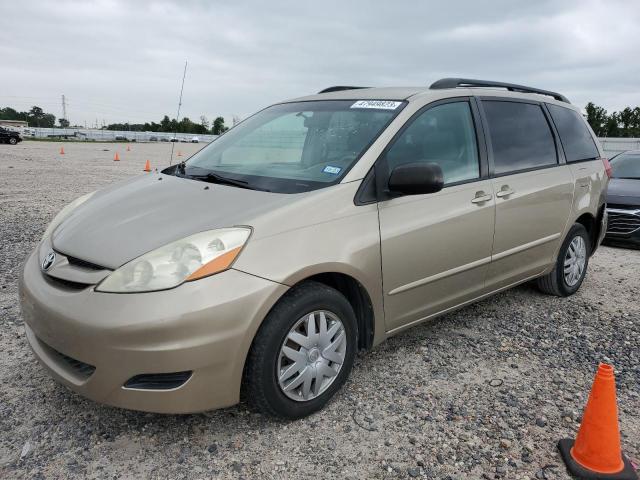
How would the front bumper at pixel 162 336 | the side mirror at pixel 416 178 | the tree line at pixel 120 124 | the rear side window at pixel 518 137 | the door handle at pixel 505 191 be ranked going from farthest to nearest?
the tree line at pixel 120 124
the rear side window at pixel 518 137
the door handle at pixel 505 191
the side mirror at pixel 416 178
the front bumper at pixel 162 336

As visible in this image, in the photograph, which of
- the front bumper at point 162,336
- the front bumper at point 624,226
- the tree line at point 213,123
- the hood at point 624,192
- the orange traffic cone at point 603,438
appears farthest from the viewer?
the tree line at point 213,123

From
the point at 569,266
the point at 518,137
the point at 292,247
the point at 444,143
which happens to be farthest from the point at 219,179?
the point at 569,266

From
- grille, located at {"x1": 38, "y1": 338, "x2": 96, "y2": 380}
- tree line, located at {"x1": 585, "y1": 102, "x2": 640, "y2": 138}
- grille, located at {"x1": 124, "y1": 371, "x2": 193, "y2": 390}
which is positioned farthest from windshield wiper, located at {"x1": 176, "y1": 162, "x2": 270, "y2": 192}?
tree line, located at {"x1": 585, "y1": 102, "x2": 640, "y2": 138}

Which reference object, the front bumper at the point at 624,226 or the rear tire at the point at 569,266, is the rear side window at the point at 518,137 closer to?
the rear tire at the point at 569,266

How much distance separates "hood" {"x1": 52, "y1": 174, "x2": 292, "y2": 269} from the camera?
2518mm

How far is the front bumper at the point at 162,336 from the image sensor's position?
225 cm

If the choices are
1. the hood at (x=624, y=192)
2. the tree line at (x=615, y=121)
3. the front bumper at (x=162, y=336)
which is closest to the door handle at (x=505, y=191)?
the front bumper at (x=162, y=336)

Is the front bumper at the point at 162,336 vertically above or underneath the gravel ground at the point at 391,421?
above

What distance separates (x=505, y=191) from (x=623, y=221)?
4462 millimetres

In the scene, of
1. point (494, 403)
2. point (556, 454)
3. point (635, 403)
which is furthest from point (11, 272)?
point (635, 403)

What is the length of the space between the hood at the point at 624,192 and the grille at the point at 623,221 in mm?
125

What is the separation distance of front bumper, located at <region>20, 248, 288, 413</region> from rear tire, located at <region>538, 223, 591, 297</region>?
3.17 meters

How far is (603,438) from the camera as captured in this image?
2.39m

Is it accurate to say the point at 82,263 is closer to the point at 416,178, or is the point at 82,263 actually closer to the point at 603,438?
the point at 416,178
